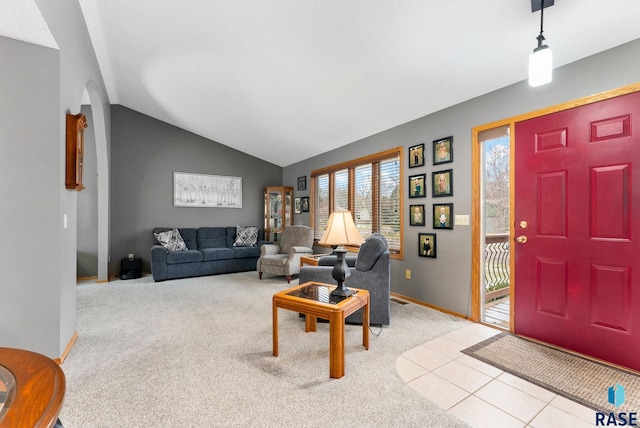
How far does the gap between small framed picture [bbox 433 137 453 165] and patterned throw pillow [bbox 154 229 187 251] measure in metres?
4.53

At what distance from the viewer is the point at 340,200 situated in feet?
17.0

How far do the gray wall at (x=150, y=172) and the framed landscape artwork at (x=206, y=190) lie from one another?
10 centimetres

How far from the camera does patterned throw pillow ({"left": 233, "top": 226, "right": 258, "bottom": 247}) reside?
5.97 metres

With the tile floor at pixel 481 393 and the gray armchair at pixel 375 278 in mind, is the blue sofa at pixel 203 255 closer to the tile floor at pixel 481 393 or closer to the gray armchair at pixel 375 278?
the gray armchair at pixel 375 278

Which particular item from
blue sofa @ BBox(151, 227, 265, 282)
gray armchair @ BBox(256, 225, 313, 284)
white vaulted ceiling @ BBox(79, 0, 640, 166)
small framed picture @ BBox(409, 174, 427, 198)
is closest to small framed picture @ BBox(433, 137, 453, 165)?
small framed picture @ BBox(409, 174, 427, 198)

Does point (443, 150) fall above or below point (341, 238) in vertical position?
above

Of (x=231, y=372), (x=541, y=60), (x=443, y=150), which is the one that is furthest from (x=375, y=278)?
(x=541, y=60)

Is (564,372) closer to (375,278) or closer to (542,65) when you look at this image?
(375,278)

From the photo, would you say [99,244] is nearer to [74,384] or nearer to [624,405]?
[74,384]

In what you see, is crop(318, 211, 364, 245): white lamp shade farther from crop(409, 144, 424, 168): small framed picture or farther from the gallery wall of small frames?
crop(409, 144, 424, 168): small framed picture

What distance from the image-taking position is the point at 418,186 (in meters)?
3.62

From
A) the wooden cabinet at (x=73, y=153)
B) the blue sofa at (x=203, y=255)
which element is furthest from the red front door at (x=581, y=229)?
the blue sofa at (x=203, y=255)

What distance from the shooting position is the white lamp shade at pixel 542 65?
1804mm

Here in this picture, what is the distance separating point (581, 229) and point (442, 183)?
1.31 m
